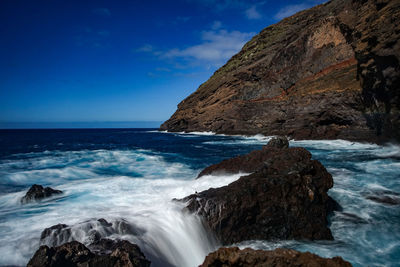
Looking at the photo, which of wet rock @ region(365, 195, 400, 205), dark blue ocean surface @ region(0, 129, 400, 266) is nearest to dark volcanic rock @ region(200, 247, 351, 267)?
dark blue ocean surface @ region(0, 129, 400, 266)

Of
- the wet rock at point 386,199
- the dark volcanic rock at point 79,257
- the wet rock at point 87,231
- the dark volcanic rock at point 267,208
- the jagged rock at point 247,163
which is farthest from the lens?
the jagged rock at point 247,163

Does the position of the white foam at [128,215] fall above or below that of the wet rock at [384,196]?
below

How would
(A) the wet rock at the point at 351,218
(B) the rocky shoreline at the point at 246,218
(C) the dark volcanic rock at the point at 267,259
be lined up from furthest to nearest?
(A) the wet rock at the point at 351,218, (B) the rocky shoreline at the point at 246,218, (C) the dark volcanic rock at the point at 267,259

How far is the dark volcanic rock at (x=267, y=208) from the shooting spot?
4.77m

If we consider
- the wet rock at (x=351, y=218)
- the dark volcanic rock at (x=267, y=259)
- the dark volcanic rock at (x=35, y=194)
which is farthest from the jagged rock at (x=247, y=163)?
the dark volcanic rock at (x=35, y=194)

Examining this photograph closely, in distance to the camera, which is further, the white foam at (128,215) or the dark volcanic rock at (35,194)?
the dark volcanic rock at (35,194)

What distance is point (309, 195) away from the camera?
5207mm

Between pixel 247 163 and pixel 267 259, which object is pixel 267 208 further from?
pixel 247 163

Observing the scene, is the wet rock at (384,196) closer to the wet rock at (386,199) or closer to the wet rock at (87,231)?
the wet rock at (386,199)

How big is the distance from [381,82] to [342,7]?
31241mm

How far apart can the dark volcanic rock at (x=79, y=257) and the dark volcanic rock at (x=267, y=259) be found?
1357mm

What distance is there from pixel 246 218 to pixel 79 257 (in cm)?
320

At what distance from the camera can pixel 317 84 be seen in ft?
97.6

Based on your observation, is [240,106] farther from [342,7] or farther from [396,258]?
[396,258]
